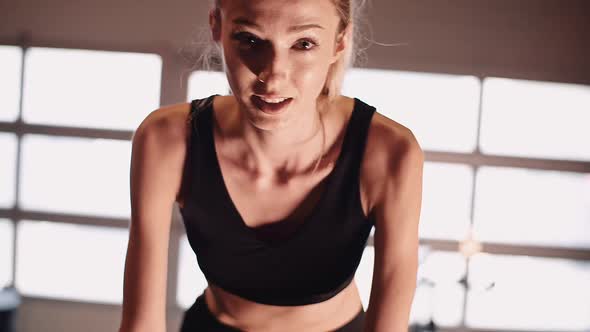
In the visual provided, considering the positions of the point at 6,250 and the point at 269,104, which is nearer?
the point at 269,104

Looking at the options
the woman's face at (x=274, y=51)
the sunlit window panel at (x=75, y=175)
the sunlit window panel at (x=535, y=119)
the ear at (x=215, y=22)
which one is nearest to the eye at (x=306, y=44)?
the woman's face at (x=274, y=51)

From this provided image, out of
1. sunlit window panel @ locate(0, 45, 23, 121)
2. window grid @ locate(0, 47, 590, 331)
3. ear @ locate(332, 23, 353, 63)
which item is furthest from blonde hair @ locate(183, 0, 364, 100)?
sunlit window panel @ locate(0, 45, 23, 121)

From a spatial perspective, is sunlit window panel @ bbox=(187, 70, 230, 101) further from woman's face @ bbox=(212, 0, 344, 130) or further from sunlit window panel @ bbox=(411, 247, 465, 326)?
woman's face @ bbox=(212, 0, 344, 130)

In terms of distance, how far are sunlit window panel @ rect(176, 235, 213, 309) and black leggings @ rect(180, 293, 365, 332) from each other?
3137mm

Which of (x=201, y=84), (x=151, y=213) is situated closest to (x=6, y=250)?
(x=201, y=84)

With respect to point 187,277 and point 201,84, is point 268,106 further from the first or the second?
point 187,277

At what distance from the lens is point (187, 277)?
407 centimetres

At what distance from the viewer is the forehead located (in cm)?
69

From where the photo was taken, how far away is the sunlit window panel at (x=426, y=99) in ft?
12.4

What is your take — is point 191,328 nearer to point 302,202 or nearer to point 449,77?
point 302,202

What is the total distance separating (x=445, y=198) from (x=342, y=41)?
3226mm

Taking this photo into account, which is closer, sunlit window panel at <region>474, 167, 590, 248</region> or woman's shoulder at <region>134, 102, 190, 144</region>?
woman's shoulder at <region>134, 102, 190, 144</region>

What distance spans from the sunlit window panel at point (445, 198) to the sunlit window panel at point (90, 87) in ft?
6.10

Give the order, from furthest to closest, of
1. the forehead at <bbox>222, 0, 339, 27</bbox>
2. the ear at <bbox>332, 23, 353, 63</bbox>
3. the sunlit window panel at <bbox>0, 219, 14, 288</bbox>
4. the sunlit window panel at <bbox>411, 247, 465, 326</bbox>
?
the sunlit window panel at <bbox>0, 219, 14, 288</bbox> < the sunlit window panel at <bbox>411, 247, 465, 326</bbox> < the ear at <bbox>332, 23, 353, 63</bbox> < the forehead at <bbox>222, 0, 339, 27</bbox>
